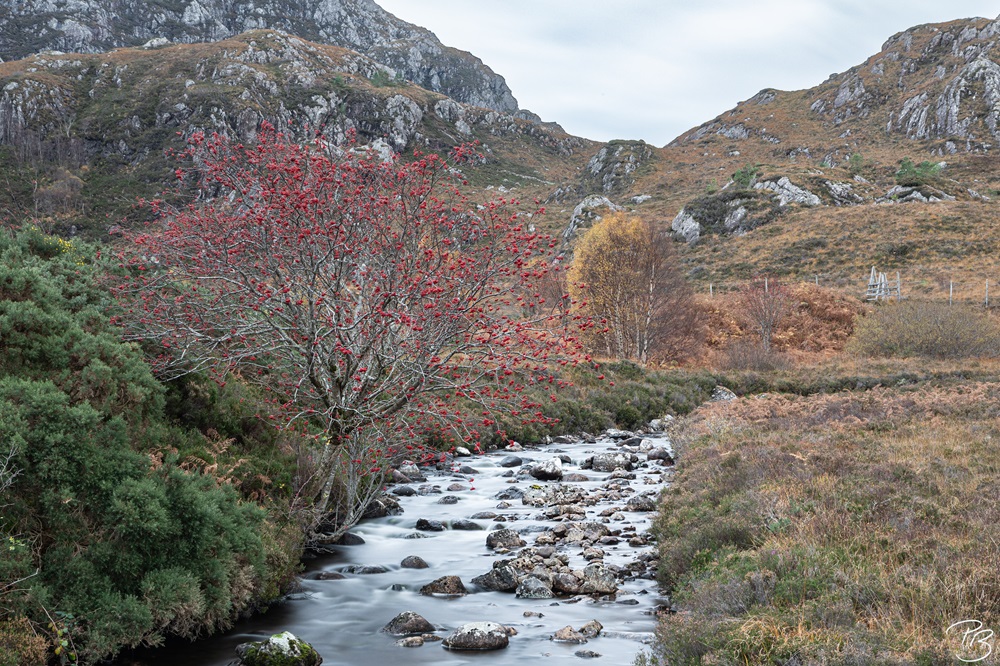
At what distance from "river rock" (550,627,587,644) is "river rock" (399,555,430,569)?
11.8 ft

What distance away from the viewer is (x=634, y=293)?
1368 inches

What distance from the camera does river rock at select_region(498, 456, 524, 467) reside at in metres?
19.2

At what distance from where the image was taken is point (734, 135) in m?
152

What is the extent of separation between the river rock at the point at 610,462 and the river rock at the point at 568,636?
32.6 ft

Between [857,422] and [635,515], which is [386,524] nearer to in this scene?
[635,515]

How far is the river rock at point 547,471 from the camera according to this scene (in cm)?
1725

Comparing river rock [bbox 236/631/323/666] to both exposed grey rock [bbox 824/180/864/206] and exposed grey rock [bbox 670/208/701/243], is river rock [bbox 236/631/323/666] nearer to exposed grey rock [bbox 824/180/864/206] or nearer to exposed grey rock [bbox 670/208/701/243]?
exposed grey rock [bbox 670/208/701/243]

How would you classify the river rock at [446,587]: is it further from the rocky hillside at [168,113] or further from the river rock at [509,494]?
the rocky hillside at [168,113]

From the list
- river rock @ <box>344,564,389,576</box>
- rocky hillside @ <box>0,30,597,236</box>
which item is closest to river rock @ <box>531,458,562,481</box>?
river rock @ <box>344,564,389,576</box>

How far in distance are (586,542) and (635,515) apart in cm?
213

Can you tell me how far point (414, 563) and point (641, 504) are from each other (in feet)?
16.9

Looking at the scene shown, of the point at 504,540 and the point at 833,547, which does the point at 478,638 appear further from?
the point at 833,547

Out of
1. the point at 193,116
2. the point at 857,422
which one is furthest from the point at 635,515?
the point at 193,116

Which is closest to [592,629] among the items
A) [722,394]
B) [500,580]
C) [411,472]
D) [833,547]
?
[500,580]
